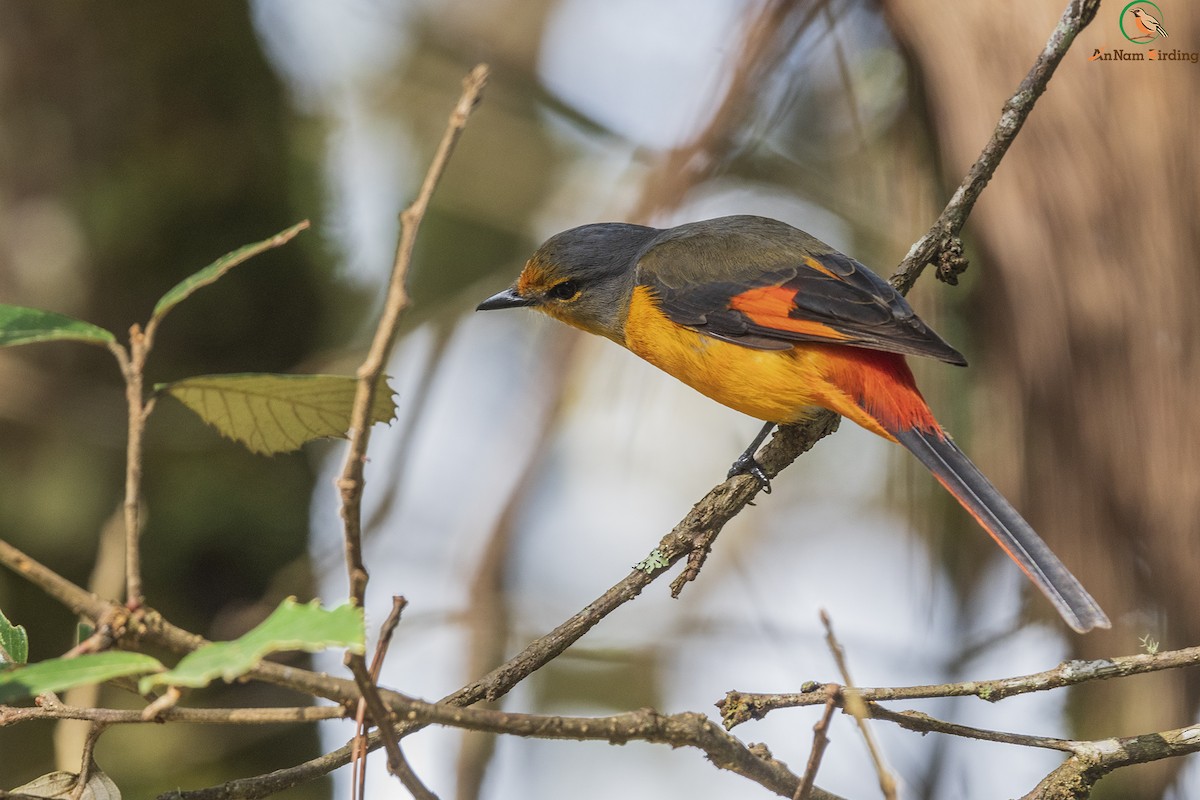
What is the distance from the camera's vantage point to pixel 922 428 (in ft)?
9.25

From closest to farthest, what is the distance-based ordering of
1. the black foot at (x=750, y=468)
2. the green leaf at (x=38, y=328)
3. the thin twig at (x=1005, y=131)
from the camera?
the green leaf at (x=38, y=328)
the thin twig at (x=1005, y=131)
the black foot at (x=750, y=468)

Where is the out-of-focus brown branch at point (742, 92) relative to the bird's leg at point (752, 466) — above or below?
above

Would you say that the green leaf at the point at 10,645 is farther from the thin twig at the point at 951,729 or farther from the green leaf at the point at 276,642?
the thin twig at the point at 951,729

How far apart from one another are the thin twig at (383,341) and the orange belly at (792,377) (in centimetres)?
203

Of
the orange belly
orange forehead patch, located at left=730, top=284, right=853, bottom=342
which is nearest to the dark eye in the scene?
the orange belly

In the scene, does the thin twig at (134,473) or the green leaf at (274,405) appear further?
the green leaf at (274,405)

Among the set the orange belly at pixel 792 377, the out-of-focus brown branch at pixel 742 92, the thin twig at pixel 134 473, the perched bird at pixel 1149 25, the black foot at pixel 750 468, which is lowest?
the thin twig at pixel 134 473

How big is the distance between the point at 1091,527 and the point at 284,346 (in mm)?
3195

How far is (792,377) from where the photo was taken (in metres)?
3.14

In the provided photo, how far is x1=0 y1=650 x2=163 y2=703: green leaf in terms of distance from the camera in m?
1.03

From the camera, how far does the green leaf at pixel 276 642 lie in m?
0.98

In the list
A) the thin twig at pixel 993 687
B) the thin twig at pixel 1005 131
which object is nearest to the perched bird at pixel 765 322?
the thin twig at pixel 1005 131

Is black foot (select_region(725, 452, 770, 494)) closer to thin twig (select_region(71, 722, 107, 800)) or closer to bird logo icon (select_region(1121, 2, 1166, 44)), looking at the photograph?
bird logo icon (select_region(1121, 2, 1166, 44))

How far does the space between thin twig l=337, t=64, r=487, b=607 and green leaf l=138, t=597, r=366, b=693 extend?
0.07 meters
